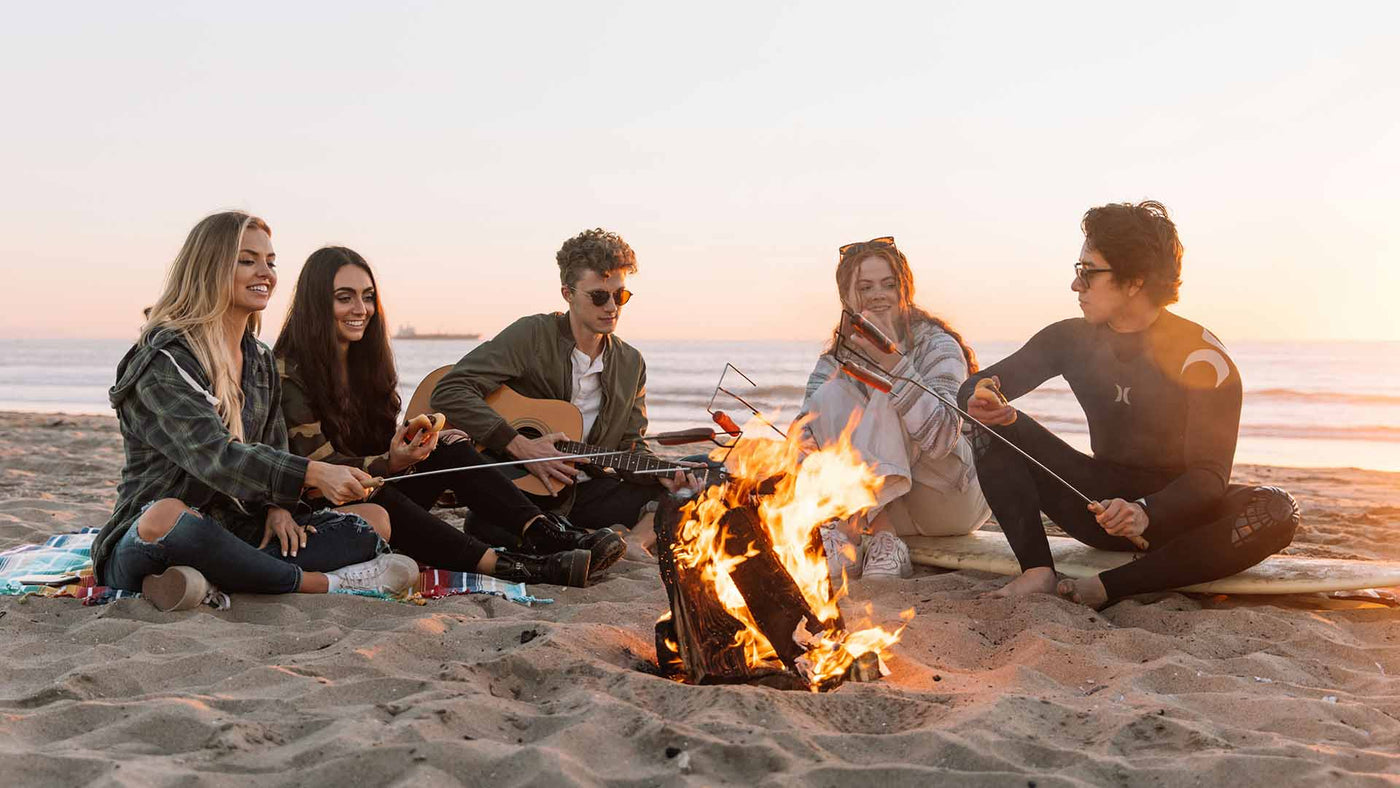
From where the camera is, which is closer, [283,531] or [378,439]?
[283,531]

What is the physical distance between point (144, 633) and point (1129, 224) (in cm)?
358

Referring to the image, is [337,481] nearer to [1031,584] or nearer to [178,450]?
[178,450]

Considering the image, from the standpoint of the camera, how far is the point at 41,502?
5.98m

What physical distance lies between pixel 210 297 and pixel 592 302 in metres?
1.91

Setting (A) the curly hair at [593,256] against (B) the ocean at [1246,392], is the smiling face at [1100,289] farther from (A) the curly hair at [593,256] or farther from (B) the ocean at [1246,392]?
(A) the curly hair at [593,256]

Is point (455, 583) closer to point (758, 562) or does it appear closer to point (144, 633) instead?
point (144, 633)

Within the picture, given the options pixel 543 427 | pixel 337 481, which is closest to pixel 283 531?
pixel 337 481

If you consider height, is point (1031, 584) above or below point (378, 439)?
below

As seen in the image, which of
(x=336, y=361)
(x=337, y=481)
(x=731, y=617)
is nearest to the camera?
(x=731, y=617)

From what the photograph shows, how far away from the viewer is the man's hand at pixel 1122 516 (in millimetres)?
3863

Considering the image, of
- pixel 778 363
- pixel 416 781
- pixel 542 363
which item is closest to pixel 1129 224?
pixel 542 363

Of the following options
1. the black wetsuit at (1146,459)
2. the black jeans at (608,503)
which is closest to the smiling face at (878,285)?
the black wetsuit at (1146,459)

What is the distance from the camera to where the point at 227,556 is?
3723 millimetres

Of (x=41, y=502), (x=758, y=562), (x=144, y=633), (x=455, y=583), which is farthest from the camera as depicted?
(x=41, y=502)
